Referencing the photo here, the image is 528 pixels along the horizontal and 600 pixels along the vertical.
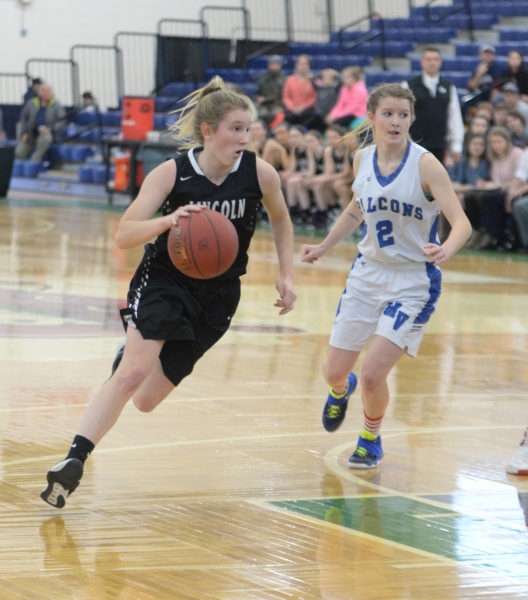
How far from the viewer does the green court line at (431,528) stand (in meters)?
4.34

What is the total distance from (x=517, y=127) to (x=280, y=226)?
10.6m

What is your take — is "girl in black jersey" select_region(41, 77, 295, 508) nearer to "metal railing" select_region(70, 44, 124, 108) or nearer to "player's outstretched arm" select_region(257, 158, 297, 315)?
"player's outstretched arm" select_region(257, 158, 297, 315)

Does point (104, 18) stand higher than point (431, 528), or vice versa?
point (104, 18)

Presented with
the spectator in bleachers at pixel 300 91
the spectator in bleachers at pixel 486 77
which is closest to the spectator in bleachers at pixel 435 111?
the spectator in bleachers at pixel 486 77

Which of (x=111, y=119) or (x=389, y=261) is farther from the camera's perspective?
(x=111, y=119)

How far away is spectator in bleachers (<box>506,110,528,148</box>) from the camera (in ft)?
50.1

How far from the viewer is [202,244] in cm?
476

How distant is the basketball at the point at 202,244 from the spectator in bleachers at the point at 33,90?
20.8 m

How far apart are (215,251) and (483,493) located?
5.05 feet

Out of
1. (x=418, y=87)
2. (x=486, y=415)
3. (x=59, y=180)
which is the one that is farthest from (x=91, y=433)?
(x=59, y=180)

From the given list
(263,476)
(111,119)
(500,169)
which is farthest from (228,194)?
(111,119)

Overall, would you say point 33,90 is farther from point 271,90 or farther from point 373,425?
point 373,425

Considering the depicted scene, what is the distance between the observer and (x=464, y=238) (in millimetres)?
5336

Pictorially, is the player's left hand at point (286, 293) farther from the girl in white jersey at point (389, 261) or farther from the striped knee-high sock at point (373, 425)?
the striped knee-high sock at point (373, 425)
